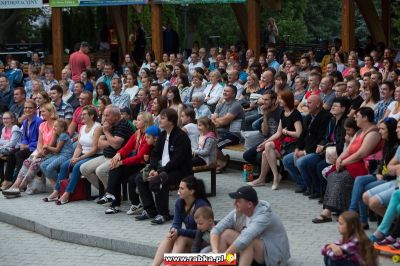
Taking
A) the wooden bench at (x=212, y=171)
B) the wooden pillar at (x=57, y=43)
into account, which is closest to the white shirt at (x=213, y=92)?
the wooden bench at (x=212, y=171)

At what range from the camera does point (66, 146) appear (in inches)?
569

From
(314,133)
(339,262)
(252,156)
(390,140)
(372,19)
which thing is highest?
(372,19)

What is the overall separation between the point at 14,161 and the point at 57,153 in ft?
3.70

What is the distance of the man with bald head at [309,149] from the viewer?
505 inches

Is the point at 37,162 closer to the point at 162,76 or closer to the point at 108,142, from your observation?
the point at 108,142

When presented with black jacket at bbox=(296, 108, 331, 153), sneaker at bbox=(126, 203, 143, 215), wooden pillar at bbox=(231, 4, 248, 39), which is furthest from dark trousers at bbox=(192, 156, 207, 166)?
wooden pillar at bbox=(231, 4, 248, 39)

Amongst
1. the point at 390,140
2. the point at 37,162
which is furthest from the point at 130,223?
the point at 390,140

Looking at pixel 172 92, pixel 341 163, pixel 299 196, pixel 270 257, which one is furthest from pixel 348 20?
pixel 270 257

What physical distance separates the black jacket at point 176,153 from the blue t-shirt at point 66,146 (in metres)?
2.27

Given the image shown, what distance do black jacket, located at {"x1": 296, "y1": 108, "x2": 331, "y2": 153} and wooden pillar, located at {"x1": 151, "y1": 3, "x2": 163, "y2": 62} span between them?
11.4m

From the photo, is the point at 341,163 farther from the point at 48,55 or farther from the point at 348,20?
the point at 48,55

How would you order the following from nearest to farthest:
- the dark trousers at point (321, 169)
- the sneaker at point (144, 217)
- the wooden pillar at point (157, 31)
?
the sneaker at point (144, 217) < the dark trousers at point (321, 169) < the wooden pillar at point (157, 31)

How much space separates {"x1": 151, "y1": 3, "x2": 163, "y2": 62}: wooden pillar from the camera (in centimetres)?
2406

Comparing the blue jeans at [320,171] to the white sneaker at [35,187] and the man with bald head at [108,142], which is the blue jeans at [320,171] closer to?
the man with bald head at [108,142]
